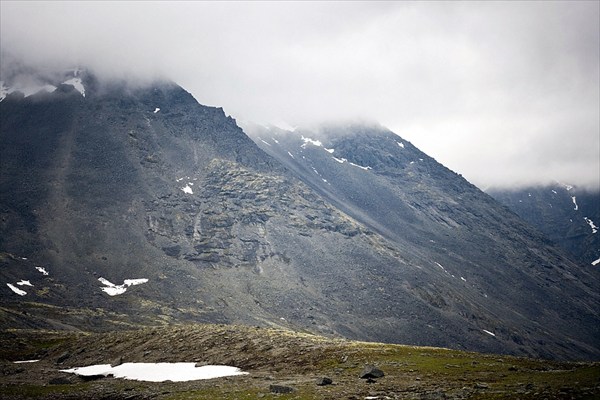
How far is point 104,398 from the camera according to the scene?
4412 cm

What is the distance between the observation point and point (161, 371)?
5556cm

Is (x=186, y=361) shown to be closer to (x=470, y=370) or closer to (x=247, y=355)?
(x=247, y=355)

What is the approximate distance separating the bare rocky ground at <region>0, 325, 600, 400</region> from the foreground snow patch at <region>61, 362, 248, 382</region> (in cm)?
189

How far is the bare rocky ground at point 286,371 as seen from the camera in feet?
121

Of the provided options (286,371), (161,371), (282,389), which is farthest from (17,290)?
(282,389)

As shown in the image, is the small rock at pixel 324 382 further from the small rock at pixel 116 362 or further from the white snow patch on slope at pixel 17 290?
the white snow patch on slope at pixel 17 290

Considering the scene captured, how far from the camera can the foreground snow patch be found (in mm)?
52219

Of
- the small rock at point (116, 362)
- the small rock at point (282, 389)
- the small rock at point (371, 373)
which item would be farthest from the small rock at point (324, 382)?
the small rock at point (116, 362)

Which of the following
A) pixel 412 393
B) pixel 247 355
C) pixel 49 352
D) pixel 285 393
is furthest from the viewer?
pixel 49 352

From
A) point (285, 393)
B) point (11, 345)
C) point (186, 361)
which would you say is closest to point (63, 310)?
point (11, 345)

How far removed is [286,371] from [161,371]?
15.0 m

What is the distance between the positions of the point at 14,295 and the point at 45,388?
158 m

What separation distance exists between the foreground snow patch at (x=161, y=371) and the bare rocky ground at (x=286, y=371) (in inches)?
74.5

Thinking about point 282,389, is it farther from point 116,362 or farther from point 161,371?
point 116,362
